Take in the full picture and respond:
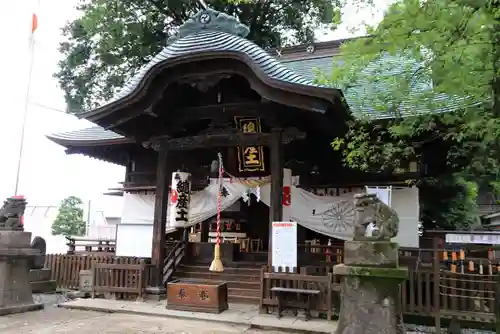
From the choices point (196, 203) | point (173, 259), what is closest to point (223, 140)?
point (196, 203)

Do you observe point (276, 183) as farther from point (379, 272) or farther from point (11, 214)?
point (11, 214)

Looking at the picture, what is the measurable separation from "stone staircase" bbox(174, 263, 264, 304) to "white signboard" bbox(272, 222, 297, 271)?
4.98 ft

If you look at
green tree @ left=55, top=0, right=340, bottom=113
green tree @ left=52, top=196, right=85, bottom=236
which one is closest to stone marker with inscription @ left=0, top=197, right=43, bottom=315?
green tree @ left=55, top=0, right=340, bottom=113

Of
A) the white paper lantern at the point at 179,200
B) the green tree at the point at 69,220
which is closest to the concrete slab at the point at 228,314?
the white paper lantern at the point at 179,200

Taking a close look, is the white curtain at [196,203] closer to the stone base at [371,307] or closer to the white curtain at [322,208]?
the white curtain at [322,208]

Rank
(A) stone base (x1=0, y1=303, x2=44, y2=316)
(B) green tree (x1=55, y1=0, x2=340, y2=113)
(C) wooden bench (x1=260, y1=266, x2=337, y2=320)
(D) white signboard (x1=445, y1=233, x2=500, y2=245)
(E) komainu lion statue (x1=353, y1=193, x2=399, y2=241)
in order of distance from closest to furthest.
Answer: (E) komainu lion statue (x1=353, y1=193, x2=399, y2=241), (D) white signboard (x1=445, y1=233, x2=500, y2=245), (C) wooden bench (x1=260, y1=266, x2=337, y2=320), (A) stone base (x1=0, y1=303, x2=44, y2=316), (B) green tree (x1=55, y1=0, x2=340, y2=113)

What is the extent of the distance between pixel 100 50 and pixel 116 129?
10.4m

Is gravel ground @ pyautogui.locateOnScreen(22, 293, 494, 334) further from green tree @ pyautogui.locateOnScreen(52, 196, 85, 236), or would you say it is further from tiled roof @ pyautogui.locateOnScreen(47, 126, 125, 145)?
green tree @ pyautogui.locateOnScreen(52, 196, 85, 236)

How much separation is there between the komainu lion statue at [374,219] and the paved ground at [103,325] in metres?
2.76

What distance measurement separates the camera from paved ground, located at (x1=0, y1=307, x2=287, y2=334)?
6.64 m

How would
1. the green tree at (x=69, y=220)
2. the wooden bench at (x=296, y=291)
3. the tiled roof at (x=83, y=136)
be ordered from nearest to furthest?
the wooden bench at (x=296, y=291), the tiled roof at (x=83, y=136), the green tree at (x=69, y=220)

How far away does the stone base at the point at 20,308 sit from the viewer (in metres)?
7.77

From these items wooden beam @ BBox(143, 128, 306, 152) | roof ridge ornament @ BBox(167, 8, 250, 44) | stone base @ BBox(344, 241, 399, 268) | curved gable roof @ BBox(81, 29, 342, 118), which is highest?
roof ridge ornament @ BBox(167, 8, 250, 44)

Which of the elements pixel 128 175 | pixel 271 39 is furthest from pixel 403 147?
pixel 271 39
